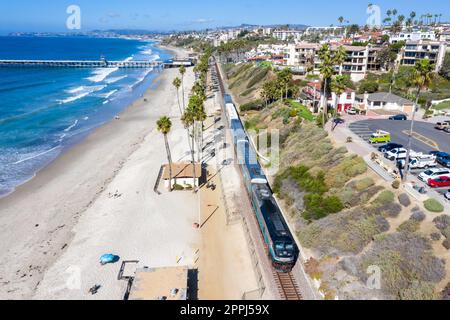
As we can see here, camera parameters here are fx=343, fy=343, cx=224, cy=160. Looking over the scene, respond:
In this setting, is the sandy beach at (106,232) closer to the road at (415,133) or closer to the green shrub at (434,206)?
the green shrub at (434,206)

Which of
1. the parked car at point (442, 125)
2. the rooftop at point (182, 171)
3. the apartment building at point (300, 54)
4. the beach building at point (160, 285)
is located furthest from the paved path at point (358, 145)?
the apartment building at point (300, 54)

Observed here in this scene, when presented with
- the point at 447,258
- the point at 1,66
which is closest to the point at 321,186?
the point at 447,258

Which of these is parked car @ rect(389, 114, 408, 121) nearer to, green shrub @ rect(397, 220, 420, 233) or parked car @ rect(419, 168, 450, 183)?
parked car @ rect(419, 168, 450, 183)

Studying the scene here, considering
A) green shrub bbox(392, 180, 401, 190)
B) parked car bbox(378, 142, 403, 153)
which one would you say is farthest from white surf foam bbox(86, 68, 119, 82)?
green shrub bbox(392, 180, 401, 190)

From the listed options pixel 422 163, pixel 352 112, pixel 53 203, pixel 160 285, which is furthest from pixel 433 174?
pixel 53 203

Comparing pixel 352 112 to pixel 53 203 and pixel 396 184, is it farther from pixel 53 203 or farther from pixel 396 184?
pixel 53 203

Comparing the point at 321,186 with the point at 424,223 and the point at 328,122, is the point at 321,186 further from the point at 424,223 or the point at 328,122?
the point at 328,122
